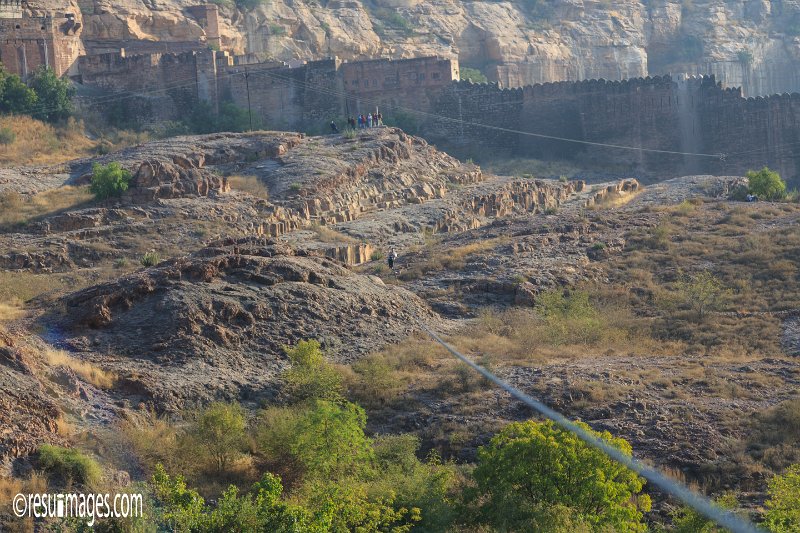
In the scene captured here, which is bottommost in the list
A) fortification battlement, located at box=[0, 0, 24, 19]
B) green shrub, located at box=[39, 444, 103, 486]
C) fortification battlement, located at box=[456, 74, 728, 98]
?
green shrub, located at box=[39, 444, 103, 486]

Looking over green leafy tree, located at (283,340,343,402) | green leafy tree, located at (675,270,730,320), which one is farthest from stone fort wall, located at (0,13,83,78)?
green leafy tree, located at (283,340,343,402)

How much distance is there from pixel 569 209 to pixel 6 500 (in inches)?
916

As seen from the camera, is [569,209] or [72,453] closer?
[72,453]

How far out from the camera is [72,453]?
14367 mm

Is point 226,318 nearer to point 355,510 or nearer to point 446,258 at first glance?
point 355,510

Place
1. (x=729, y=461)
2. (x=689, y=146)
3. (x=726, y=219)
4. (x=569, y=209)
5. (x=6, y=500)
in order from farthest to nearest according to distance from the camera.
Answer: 1. (x=689, y=146)
2. (x=569, y=209)
3. (x=726, y=219)
4. (x=729, y=461)
5. (x=6, y=500)

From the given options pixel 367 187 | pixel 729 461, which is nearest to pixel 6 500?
pixel 729 461

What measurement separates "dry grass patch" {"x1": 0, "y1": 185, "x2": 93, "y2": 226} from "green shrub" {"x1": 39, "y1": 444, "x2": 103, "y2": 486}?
50.3ft

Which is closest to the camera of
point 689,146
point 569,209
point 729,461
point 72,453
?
point 72,453

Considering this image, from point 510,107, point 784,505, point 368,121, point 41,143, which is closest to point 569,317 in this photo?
point 784,505

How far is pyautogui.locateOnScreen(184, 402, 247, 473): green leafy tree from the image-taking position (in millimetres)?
15602

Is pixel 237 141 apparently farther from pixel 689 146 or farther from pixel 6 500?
pixel 6 500

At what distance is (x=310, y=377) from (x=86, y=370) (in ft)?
9.67

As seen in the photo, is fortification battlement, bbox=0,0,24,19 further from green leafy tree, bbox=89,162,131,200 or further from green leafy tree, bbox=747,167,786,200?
green leafy tree, bbox=747,167,786,200
